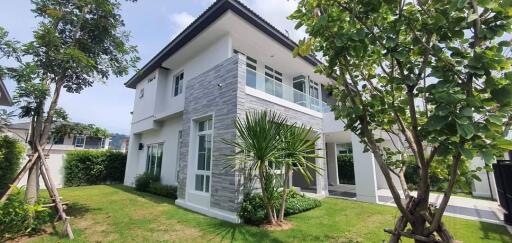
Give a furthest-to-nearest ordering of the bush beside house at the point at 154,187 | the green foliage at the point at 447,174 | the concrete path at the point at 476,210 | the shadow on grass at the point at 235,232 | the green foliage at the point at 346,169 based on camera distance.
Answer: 1. the green foliage at the point at 346,169
2. the bush beside house at the point at 154,187
3. the concrete path at the point at 476,210
4. the shadow on grass at the point at 235,232
5. the green foliage at the point at 447,174

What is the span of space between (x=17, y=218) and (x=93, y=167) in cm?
1343

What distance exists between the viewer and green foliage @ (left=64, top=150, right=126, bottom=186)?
16.3m

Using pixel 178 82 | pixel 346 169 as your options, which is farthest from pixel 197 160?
pixel 346 169

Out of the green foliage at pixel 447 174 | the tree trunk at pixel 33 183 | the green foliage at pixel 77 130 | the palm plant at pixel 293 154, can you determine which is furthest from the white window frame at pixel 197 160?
the green foliage at pixel 447 174

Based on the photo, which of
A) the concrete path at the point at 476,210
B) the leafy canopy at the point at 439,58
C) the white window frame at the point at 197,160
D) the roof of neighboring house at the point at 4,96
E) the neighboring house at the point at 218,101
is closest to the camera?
the leafy canopy at the point at 439,58

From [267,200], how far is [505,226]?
7191mm

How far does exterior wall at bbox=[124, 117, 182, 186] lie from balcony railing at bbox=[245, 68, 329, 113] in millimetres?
6021

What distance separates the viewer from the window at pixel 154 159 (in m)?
14.4

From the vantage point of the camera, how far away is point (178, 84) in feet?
46.6

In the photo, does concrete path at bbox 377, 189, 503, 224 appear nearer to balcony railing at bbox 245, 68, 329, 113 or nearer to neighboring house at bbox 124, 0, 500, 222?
neighboring house at bbox 124, 0, 500, 222

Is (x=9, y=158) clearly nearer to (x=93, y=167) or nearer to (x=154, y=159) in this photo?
(x=154, y=159)

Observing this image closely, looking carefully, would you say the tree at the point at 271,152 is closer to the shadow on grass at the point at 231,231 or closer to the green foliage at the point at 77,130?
the shadow on grass at the point at 231,231

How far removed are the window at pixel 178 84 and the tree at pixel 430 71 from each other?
1141 cm

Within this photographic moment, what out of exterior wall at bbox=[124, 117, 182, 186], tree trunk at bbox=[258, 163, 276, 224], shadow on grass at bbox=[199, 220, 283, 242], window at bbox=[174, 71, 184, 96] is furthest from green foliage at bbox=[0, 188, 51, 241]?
window at bbox=[174, 71, 184, 96]
